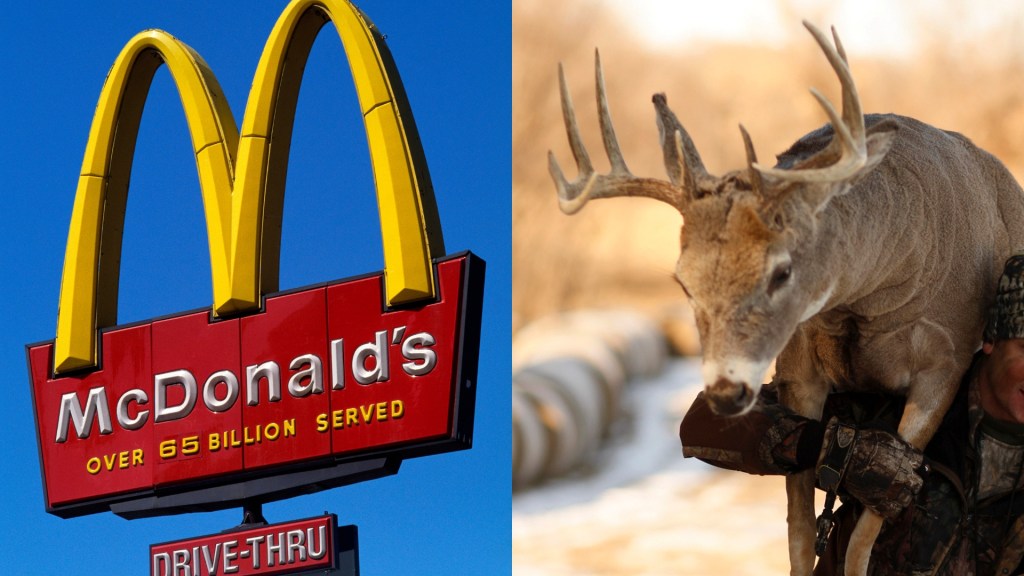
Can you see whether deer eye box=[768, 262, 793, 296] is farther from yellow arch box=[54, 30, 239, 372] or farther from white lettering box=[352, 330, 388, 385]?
yellow arch box=[54, 30, 239, 372]

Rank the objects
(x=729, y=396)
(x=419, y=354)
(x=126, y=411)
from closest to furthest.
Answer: (x=729, y=396)
(x=419, y=354)
(x=126, y=411)

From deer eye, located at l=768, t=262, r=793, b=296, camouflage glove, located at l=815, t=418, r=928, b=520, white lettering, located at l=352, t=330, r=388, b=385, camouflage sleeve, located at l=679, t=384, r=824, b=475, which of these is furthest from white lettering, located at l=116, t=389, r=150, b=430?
deer eye, located at l=768, t=262, r=793, b=296

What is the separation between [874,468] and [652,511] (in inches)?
233

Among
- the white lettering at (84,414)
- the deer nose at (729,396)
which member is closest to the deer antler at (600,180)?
the deer nose at (729,396)

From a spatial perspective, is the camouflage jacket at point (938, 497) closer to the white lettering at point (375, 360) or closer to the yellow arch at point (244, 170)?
the yellow arch at point (244, 170)

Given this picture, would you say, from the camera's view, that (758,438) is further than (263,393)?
No

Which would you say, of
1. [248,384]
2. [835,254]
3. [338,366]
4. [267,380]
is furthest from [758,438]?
[248,384]

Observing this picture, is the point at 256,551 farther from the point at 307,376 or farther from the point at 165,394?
the point at 165,394

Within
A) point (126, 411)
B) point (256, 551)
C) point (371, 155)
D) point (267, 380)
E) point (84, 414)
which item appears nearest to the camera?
point (371, 155)

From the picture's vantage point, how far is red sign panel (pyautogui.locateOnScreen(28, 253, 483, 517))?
8.74 meters

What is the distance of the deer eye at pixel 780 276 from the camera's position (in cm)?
330

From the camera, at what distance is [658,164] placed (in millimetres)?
9438

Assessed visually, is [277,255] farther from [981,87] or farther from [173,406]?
[981,87]

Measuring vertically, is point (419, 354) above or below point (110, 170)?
below
